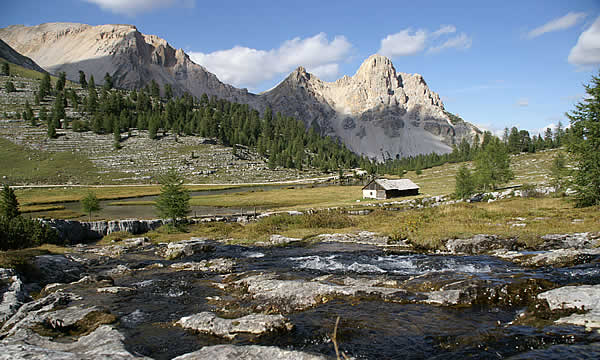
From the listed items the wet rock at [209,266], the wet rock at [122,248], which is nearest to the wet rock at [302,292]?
the wet rock at [209,266]

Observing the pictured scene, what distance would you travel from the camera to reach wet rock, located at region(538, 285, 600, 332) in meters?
10.3

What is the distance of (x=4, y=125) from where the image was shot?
525 feet

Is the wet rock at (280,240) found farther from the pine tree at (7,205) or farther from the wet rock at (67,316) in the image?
the pine tree at (7,205)

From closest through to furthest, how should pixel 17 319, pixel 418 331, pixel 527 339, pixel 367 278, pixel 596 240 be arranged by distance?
pixel 527 339 < pixel 418 331 < pixel 17 319 < pixel 367 278 < pixel 596 240

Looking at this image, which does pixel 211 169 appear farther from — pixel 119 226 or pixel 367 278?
pixel 367 278

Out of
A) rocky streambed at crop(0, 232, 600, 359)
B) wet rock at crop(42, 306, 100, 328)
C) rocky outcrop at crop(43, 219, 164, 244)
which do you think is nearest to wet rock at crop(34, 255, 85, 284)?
rocky streambed at crop(0, 232, 600, 359)

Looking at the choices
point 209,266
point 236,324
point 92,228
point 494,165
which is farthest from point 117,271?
point 494,165

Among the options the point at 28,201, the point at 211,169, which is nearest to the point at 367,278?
the point at 28,201

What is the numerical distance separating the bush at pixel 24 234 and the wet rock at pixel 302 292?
91.4ft

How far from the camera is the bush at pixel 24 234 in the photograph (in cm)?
3125

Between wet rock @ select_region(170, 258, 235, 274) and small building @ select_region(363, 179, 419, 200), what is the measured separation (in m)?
64.3

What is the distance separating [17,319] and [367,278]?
49.5 feet

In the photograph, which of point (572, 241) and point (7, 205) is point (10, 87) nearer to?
point (7, 205)

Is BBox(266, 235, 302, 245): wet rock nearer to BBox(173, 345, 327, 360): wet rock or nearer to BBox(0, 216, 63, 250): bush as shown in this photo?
BBox(173, 345, 327, 360): wet rock
